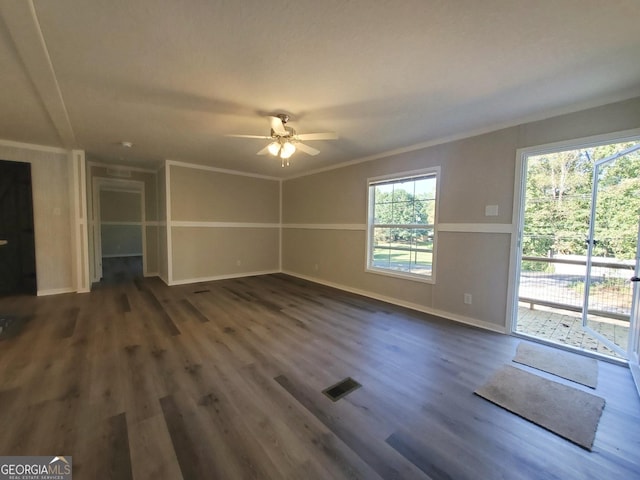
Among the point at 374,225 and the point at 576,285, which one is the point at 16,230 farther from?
the point at 576,285

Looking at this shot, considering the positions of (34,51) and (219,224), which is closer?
(34,51)

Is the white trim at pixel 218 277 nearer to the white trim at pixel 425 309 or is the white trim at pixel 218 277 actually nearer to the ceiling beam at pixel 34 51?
the white trim at pixel 425 309

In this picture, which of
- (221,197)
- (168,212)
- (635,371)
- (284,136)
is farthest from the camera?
(221,197)

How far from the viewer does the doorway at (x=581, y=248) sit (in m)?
2.73

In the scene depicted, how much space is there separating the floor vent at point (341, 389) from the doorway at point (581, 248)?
2.27 metres

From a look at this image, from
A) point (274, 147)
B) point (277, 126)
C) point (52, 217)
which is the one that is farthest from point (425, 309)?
point (52, 217)

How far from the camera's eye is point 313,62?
195cm

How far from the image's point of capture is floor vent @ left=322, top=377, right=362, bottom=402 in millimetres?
1920

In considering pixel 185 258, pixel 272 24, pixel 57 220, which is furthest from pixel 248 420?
pixel 57 220

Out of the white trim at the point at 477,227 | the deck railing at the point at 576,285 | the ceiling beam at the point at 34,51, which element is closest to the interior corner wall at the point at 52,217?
the ceiling beam at the point at 34,51

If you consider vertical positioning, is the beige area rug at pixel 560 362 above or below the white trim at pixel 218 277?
below

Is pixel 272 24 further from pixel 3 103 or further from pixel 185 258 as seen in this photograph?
pixel 185 258

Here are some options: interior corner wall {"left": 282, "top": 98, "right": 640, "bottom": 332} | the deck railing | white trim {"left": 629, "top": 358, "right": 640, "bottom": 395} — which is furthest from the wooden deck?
interior corner wall {"left": 282, "top": 98, "right": 640, "bottom": 332}

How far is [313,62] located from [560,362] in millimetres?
3473
